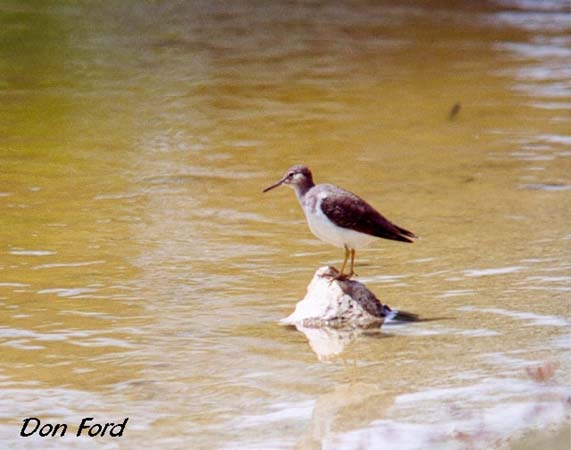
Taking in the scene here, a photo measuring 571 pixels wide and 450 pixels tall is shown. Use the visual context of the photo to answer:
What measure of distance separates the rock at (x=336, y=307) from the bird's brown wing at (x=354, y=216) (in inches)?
12.9

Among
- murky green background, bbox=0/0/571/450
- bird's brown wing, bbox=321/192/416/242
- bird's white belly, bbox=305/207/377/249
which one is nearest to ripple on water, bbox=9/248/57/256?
murky green background, bbox=0/0/571/450

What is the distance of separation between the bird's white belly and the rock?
196 millimetres

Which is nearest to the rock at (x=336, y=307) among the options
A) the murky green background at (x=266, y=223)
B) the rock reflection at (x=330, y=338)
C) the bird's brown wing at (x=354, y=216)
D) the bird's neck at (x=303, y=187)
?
the rock reflection at (x=330, y=338)

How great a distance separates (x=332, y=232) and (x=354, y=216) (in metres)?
0.17

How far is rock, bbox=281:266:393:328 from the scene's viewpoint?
7.86 meters

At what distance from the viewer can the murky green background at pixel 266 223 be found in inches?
261

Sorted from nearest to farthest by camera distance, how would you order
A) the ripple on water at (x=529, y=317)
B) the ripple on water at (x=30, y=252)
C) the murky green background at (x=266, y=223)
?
the murky green background at (x=266, y=223), the ripple on water at (x=529, y=317), the ripple on water at (x=30, y=252)

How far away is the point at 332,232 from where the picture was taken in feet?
25.8

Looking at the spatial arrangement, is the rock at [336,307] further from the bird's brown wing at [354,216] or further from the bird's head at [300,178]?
the bird's head at [300,178]

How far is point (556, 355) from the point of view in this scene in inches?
284

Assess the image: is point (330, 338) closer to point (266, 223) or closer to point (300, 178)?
point (300, 178)

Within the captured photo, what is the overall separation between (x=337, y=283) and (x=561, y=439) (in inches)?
91.8

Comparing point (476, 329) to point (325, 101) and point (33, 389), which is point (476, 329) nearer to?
point (33, 389)

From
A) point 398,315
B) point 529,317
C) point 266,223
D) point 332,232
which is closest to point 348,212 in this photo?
point 332,232
